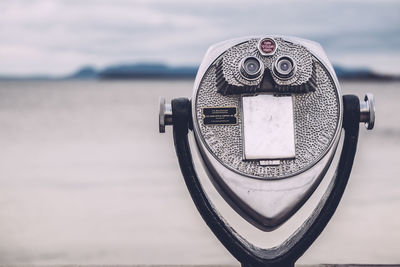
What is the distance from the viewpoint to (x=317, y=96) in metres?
3.32

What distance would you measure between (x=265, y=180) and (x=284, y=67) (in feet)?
1.50

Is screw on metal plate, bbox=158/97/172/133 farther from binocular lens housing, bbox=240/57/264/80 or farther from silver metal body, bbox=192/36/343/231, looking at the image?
binocular lens housing, bbox=240/57/264/80

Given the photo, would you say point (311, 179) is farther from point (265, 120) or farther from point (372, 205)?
point (372, 205)

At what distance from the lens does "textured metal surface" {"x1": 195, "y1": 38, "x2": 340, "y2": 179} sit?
3.27 m

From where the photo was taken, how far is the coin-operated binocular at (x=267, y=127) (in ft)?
10.7

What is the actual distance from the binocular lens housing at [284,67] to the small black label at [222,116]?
226 mm

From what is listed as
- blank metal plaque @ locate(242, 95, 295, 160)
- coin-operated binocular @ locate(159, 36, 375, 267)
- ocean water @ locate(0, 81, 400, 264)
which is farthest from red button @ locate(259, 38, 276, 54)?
ocean water @ locate(0, 81, 400, 264)

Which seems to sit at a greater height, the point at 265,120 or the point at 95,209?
the point at 265,120

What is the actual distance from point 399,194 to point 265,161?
422cm

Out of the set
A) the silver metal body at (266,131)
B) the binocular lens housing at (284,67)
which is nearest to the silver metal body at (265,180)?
the silver metal body at (266,131)

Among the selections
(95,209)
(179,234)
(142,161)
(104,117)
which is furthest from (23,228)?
(104,117)

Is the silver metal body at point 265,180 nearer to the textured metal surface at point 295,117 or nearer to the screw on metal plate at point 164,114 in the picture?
the textured metal surface at point 295,117

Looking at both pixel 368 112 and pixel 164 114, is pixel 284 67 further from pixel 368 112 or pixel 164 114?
pixel 164 114

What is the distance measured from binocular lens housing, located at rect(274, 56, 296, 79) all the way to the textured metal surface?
2 cm
